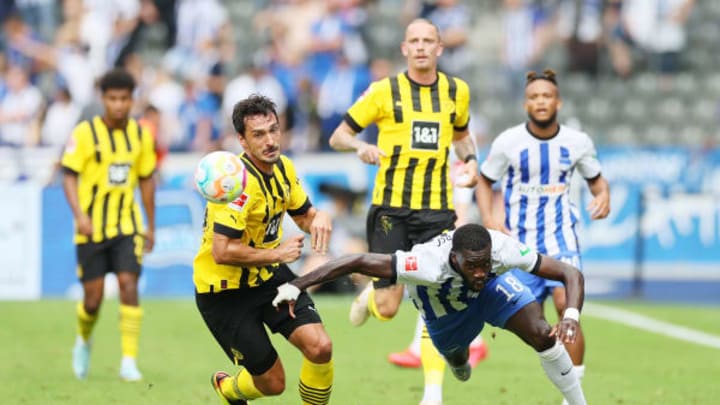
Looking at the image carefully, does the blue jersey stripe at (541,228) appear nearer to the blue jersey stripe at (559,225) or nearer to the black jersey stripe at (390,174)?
the blue jersey stripe at (559,225)

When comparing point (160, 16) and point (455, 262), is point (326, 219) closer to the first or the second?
point (455, 262)

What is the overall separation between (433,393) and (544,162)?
5.97 ft

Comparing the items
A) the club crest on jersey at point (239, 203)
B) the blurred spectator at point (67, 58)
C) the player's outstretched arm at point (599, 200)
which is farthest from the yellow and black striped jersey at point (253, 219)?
the blurred spectator at point (67, 58)

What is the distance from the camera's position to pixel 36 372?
34.7 ft

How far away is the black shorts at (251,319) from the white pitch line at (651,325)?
6.75 m

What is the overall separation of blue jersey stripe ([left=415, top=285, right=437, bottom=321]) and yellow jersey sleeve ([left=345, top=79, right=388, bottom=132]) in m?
1.95

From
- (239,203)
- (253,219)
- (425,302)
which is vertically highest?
(239,203)

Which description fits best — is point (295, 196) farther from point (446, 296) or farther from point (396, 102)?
point (396, 102)

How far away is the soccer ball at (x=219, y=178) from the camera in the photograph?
22.1 ft

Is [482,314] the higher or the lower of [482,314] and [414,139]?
the lower

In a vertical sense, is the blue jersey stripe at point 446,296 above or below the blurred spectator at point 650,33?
below

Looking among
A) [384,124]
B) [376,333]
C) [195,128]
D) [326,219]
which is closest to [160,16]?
[195,128]

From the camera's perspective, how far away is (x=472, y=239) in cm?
688

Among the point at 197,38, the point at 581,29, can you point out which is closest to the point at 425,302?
the point at 197,38
